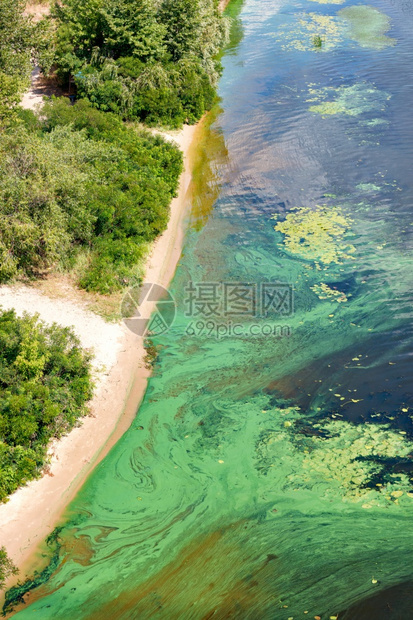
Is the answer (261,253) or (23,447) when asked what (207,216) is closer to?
(261,253)

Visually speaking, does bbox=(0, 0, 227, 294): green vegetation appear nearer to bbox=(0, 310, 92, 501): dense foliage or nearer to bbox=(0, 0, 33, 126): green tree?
bbox=(0, 0, 33, 126): green tree

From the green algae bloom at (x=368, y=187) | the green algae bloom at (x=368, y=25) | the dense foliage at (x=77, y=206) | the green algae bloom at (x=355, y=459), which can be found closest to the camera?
the green algae bloom at (x=355, y=459)

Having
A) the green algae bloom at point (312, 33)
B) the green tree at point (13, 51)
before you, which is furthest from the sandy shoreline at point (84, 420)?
the green algae bloom at point (312, 33)

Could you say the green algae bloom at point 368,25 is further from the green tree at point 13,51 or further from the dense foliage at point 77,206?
the dense foliage at point 77,206

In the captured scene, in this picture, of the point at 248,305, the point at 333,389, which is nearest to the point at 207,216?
the point at 248,305

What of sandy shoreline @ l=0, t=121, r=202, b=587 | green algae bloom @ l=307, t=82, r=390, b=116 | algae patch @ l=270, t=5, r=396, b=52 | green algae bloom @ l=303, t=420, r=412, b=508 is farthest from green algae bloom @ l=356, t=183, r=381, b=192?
algae patch @ l=270, t=5, r=396, b=52

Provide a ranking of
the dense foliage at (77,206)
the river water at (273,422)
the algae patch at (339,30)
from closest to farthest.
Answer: the river water at (273,422)
the dense foliage at (77,206)
the algae patch at (339,30)
